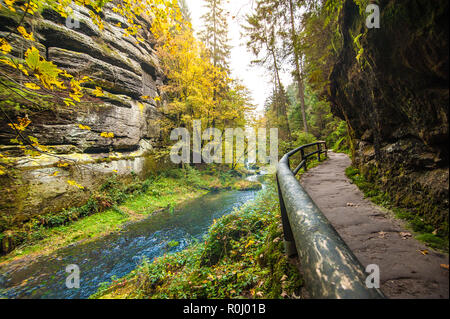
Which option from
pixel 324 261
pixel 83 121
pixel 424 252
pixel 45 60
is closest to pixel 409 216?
pixel 424 252

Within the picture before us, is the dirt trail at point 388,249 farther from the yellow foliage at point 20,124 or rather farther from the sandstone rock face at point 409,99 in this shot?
the yellow foliage at point 20,124

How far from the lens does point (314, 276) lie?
73 centimetres

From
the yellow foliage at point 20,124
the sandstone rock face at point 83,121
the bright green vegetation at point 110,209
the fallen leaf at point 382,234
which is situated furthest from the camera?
the sandstone rock face at point 83,121

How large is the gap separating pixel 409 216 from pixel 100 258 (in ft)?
27.2

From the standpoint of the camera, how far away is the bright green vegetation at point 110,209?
667 centimetres

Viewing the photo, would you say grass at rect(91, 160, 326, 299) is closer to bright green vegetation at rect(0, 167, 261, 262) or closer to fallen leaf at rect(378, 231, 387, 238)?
fallen leaf at rect(378, 231, 387, 238)

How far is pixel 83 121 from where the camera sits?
10.1m

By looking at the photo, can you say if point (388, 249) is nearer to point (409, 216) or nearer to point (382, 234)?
point (382, 234)

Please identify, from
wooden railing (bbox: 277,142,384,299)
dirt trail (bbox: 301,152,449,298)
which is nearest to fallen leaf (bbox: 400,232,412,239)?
dirt trail (bbox: 301,152,449,298)

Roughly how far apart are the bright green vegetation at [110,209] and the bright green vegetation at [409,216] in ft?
32.8

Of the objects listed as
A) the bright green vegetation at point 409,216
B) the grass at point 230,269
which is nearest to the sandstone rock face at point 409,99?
the bright green vegetation at point 409,216

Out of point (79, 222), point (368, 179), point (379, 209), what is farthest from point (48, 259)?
point (368, 179)

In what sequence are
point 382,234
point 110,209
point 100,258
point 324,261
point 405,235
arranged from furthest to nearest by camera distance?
point 110,209
point 100,258
point 382,234
point 405,235
point 324,261

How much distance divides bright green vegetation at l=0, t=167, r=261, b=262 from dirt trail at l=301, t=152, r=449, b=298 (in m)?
9.49
